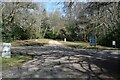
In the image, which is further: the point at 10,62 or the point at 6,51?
the point at 6,51

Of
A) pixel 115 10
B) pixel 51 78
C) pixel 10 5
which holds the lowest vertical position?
pixel 51 78

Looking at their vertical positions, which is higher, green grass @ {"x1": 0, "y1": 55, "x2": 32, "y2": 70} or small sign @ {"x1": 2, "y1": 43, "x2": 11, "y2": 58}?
small sign @ {"x1": 2, "y1": 43, "x2": 11, "y2": 58}

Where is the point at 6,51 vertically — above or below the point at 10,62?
above

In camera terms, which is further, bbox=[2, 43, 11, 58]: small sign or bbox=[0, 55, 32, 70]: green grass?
bbox=[2, 43, 11, 58]: small sign

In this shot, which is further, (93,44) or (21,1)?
(93,44)

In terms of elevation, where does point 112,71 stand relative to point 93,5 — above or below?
below

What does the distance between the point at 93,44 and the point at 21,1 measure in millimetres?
10699

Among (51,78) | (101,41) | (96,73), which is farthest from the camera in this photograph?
(101,41)

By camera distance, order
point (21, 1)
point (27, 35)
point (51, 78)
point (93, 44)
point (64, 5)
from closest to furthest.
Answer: point (51, 78)
point (64, 5)
point (21, 1)
point (93, 44)
point (27, 35)

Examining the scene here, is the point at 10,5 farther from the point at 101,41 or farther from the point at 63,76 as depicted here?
the point at 63,76

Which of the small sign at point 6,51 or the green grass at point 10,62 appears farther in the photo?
the small sign at point 6,51

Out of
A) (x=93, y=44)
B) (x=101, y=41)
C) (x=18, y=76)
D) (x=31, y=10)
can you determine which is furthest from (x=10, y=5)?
(x=18, y=76)

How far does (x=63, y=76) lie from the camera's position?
30.3ft

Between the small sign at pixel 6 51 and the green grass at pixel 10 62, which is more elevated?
the small sign at pixel 6 51
